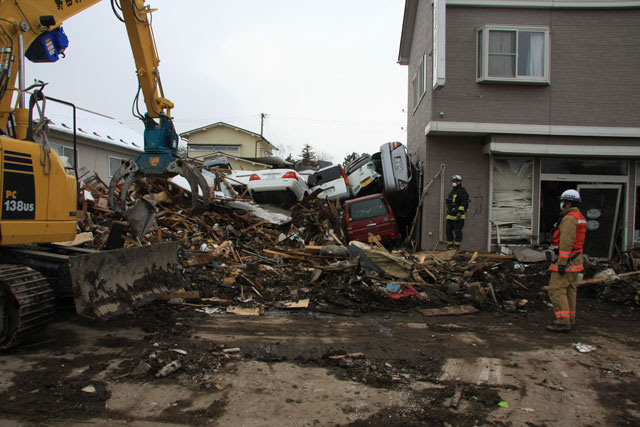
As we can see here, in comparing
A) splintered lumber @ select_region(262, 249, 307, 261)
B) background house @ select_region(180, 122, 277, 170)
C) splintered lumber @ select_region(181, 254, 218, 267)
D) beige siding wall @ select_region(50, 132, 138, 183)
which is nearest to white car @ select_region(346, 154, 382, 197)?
splintered lumber @ select_region(262, 249, 307, 261)

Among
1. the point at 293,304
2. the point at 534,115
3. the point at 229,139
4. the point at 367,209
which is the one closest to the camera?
the point at 293,304

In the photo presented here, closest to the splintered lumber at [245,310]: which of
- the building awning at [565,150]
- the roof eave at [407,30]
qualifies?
the building awning at [565,150]

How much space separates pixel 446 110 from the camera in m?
11.7

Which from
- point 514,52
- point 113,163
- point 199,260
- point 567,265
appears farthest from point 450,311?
point 113,163

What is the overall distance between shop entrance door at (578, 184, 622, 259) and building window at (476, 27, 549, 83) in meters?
3.73

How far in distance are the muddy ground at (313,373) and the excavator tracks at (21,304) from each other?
12.8 inches

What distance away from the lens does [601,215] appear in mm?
12039

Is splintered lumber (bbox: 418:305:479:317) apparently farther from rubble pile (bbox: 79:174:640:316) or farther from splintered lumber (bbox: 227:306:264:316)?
splintered lumber (bbox: 227:306:264:316)

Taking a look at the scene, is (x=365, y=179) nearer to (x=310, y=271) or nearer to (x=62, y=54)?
(x=310, y=271)

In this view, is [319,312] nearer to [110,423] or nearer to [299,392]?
[299,392]

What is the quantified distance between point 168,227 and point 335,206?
5.04 meters

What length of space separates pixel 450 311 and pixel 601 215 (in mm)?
7798

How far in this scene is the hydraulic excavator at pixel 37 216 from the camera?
4.66 metres

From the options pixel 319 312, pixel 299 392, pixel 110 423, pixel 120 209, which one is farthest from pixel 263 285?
pixel 110 423
